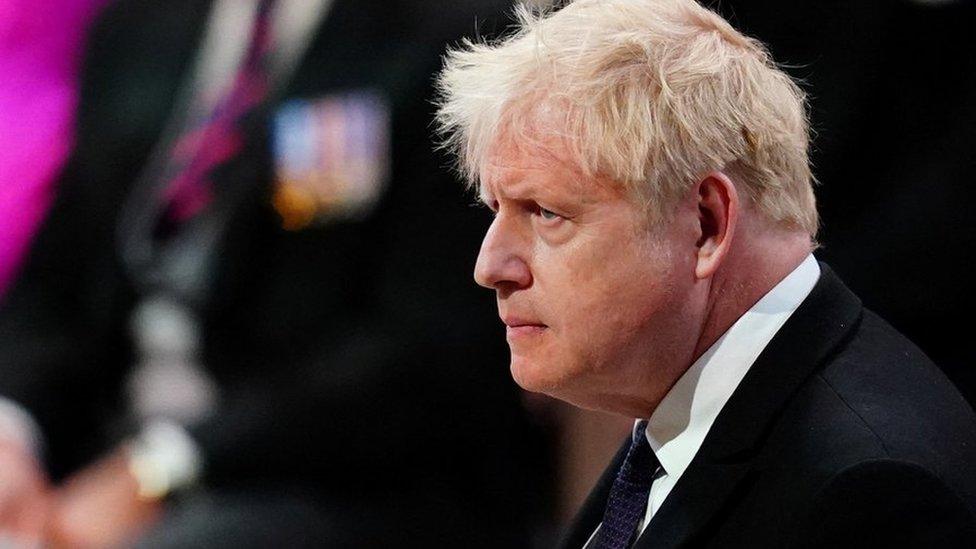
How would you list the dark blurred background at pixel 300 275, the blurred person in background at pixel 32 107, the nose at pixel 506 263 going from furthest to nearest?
the blurred person in background at pixel 32 107 < the dark blurred background at pixel 300 275 < the nose at pixel 506 263

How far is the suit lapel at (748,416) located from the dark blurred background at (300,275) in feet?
3.98

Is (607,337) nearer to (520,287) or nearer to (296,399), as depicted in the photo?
(520,287)

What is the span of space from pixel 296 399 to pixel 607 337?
1542 millimetres

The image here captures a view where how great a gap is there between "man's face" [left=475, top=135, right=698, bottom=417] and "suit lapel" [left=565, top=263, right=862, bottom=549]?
3.1 inches

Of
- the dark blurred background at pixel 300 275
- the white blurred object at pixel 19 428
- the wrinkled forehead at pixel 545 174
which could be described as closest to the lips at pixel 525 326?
the wrinkled forehead at pixel 545 174

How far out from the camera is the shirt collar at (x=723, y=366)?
4.52ft

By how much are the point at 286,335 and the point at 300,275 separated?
0.11 metres

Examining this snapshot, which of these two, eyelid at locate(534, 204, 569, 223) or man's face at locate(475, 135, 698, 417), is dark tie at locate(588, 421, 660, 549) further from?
eyelid at locate(534, 204, 569, 223)

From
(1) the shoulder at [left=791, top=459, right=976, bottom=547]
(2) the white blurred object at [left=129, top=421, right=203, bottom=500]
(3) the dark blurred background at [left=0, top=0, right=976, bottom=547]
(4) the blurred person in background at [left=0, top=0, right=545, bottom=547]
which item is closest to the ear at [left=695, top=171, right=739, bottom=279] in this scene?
(1) the shoulder at [left=791, top=459, right=976, bottom=547]

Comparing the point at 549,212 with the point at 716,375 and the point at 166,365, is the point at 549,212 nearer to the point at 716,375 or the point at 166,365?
the point at 716,375

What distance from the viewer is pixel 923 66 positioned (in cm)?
254

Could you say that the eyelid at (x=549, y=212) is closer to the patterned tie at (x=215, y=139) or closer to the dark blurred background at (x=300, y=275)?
the dark blurred background at (x=300, y=275)

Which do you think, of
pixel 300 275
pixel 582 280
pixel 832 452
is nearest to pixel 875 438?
pixel 832 452

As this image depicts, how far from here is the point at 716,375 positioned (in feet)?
4.54
